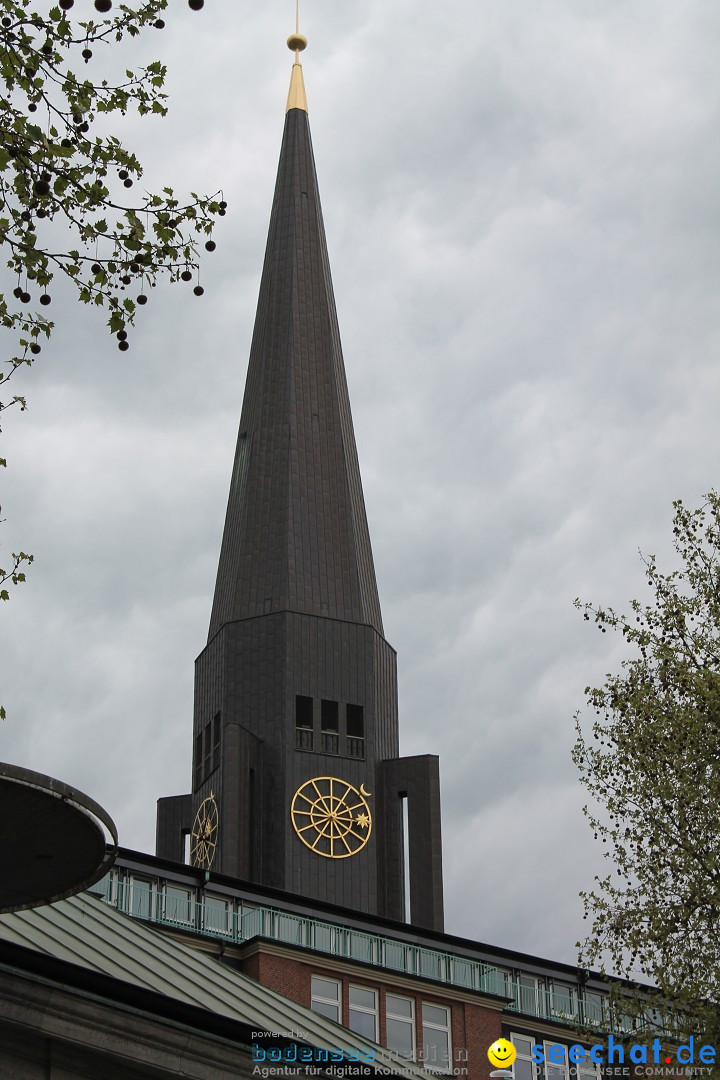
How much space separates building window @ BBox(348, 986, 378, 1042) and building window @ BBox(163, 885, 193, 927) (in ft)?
14.5

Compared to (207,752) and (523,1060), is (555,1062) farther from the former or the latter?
(207,752)

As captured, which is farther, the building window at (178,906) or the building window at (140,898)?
the building window at (178,906)

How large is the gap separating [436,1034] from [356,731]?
3924 centimetres

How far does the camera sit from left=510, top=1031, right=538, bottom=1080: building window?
1843 inches

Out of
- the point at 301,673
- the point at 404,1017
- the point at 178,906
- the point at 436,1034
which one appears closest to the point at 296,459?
the point at 301,673

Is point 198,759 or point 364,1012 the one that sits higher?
point 198,759

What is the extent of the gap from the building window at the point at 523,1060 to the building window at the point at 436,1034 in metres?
1.97

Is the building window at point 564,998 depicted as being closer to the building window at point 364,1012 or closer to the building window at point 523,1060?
the building window at point 523,1060

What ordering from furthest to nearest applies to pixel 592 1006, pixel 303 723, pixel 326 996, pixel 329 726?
1. pixel 329 726
2. pixel 303 723
3. pixel 592 1006
4. pixel 326 996

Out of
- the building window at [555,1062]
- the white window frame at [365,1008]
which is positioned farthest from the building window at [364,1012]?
the building window at [555,1062]

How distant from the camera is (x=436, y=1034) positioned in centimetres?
4634

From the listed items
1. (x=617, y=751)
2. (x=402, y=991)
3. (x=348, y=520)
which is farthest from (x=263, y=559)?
(x=617, y=751)

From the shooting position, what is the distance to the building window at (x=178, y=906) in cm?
4588

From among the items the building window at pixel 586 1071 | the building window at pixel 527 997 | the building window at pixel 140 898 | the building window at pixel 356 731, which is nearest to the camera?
the building window at pixel 140 898
